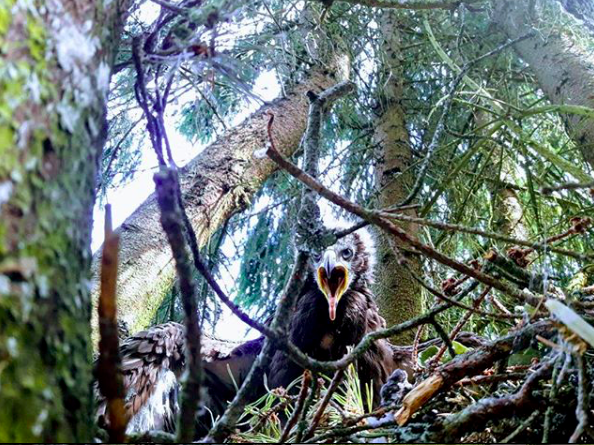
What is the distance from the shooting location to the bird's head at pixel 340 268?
351cm

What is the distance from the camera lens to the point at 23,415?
755mm

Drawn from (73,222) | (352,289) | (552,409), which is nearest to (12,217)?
(73,222)

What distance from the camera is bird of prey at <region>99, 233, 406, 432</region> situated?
2.88 m

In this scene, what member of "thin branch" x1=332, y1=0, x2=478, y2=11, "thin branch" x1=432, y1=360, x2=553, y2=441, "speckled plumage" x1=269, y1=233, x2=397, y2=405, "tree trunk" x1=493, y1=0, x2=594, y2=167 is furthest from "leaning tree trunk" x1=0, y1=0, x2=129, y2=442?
"tree trunk" x1=493, y1=0, x2=594, y2=167

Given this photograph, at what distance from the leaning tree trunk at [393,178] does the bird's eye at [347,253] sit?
0.24m

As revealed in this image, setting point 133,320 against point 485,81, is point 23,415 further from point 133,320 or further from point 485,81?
point 485,81

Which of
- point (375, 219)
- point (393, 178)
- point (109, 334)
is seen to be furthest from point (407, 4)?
Answer: point (109, 334)

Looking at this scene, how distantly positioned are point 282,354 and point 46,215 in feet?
8.07

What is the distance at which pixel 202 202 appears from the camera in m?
3.57

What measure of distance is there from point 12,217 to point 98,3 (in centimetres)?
48

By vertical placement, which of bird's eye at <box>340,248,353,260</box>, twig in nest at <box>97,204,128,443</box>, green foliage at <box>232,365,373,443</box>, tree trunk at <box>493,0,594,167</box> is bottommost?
green foliage at <box>232,365,373,443</box>

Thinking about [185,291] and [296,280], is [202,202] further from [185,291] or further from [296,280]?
[185,291]

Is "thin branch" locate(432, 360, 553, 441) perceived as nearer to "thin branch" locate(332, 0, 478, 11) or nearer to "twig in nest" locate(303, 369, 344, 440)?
"twig in nest" locate(303, 369, 344, 440)

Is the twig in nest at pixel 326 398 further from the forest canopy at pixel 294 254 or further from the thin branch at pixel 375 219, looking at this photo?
the thin branch at pixel 375 219
